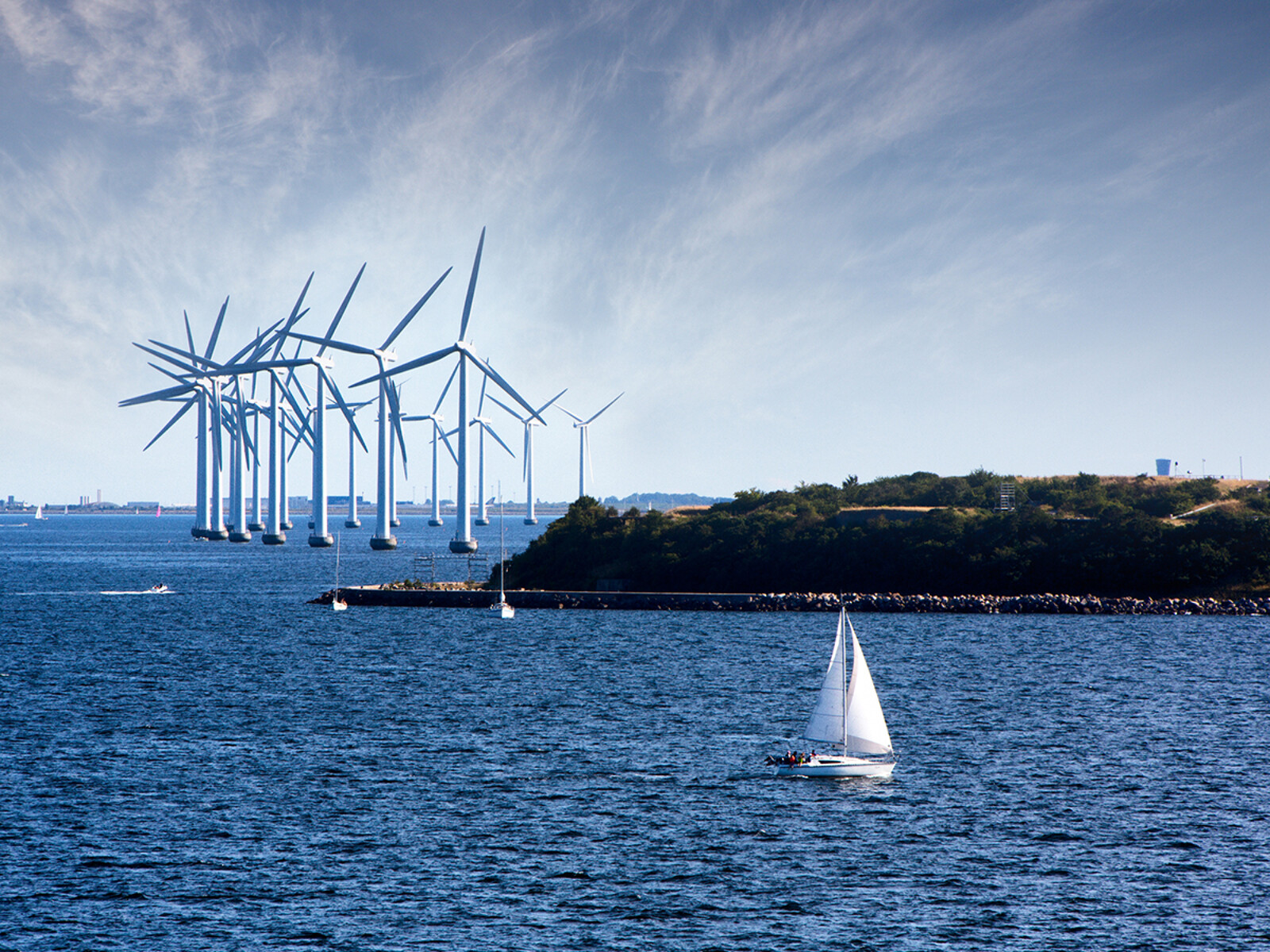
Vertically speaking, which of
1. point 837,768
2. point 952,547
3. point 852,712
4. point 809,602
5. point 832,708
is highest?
point 952,547

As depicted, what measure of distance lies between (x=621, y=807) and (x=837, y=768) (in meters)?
9.82

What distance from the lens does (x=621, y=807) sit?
4206cm

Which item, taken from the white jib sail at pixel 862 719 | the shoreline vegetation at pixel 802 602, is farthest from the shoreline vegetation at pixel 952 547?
the white jib sail at pixel 862 719

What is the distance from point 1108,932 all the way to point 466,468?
158 m

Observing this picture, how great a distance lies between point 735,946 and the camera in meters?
29.4

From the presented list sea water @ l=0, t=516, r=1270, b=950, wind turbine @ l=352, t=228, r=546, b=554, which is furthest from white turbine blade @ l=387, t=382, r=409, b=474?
sea water @ l=0, t=516, r=1270, b=950

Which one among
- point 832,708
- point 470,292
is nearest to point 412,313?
point 470,292

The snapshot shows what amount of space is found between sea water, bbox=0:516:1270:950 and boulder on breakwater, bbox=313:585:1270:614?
1194 inches

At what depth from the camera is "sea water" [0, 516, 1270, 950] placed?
3117cm

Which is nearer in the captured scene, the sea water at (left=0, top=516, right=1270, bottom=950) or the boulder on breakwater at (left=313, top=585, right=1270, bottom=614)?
the sea water at (left=0, top=516, right=1270, bottom=950)

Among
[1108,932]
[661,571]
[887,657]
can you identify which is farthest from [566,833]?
[661,571]

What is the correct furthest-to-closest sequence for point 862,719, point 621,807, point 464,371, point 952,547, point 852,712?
point 464,371 < point 952,547 < point 862,719 < point 852,712 < point 621,807

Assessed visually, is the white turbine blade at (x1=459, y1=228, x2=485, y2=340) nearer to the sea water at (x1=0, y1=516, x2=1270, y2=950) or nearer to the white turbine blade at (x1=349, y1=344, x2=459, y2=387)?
the white turbine blade at (x1=349, y1=344, x2=459, y2=387)

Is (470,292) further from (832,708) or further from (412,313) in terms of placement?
(832,708)
